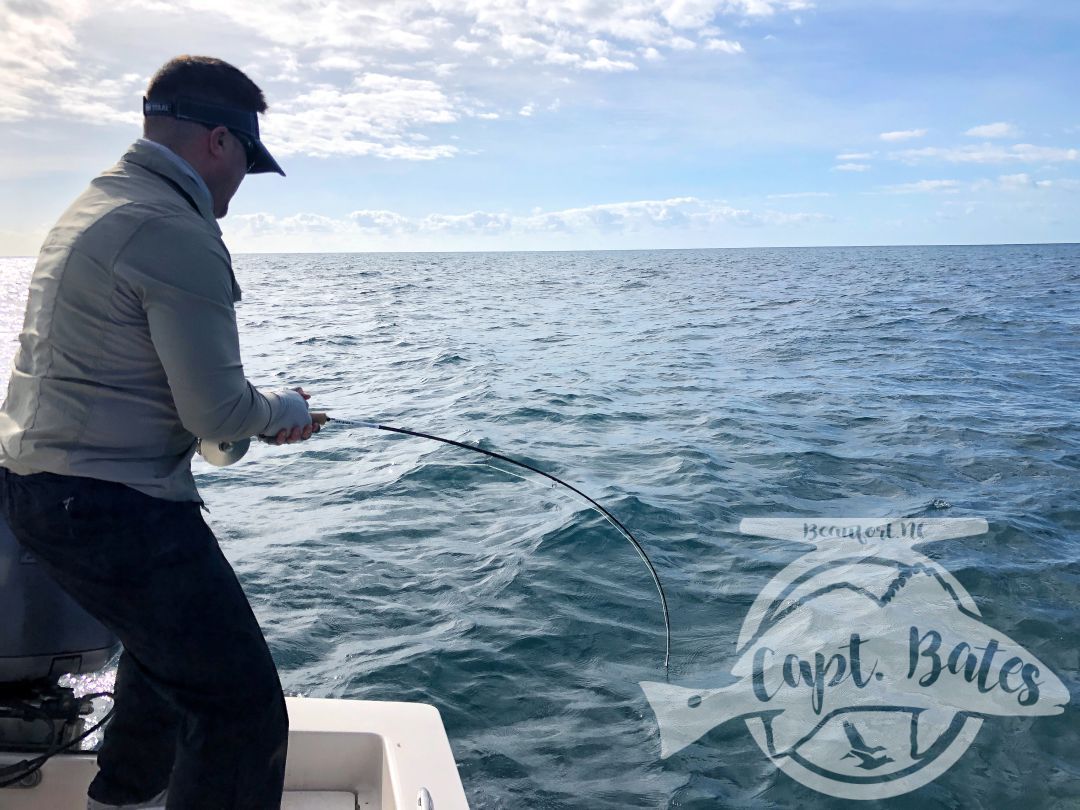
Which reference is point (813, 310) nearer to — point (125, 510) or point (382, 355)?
point (382, 355)

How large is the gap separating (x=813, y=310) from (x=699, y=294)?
8.83 m

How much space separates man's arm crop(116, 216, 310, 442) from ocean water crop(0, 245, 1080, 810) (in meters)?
2.15

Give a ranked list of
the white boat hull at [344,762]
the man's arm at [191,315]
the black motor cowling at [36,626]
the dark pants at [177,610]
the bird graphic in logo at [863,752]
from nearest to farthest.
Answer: the man's arm at [191,315] < the dark pants at [177,610] < the black motor cowling at [36,626] < the white boat hull at [344,762] < the bird graphic in logo at [863,752]

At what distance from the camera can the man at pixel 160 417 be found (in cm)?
171

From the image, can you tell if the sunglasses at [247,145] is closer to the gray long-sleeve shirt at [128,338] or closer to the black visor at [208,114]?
the black visor at [208,114]

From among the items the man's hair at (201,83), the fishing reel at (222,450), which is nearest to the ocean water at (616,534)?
the fishing reel at (222,450)

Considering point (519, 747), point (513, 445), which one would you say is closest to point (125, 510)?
point (519, 747)

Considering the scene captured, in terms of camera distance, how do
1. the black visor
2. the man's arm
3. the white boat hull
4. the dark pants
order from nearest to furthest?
the man's arm → the dark pants → the black visor → the white boat hull

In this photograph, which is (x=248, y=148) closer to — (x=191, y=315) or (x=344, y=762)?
(x=191, y=315)

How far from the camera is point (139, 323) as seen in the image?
1.74 meters

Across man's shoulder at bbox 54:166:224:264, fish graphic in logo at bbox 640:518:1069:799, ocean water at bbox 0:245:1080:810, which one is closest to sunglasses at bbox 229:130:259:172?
man's shoulder at bbox 54:166:224:264

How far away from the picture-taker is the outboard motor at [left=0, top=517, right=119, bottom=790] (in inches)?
84.9

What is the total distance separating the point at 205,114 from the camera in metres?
1.94

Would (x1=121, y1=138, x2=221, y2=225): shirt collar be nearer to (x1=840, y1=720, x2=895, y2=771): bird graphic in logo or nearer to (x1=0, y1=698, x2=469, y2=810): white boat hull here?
(x1=0, y1=698, x2=469, y2=810): white boat hull
